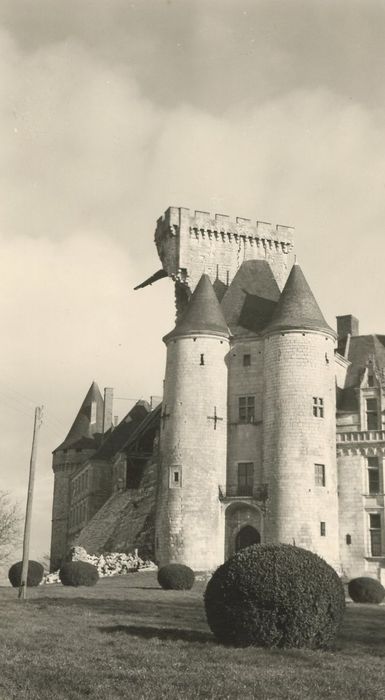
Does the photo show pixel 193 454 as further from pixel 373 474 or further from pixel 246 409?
pixel 373 474

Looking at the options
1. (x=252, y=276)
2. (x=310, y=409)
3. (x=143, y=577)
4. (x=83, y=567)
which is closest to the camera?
(x=83, y=567)

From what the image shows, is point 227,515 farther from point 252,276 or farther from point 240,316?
point 252,276

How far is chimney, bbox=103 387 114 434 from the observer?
3019 inches

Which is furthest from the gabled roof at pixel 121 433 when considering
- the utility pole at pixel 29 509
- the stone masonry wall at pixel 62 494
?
the utility pole at pixel 29 509

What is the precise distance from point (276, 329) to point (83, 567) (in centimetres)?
1788

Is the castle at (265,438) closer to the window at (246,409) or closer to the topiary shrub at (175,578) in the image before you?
the window at (246,409)

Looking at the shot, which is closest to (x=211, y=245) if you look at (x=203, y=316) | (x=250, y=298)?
(x=250, y=298)

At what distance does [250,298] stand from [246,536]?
14495 mm

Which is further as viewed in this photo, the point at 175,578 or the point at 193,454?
the point at 193,454

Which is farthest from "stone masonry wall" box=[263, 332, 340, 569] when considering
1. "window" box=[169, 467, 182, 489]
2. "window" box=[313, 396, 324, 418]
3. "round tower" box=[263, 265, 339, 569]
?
"window" box=[169, 467, 182, 489]

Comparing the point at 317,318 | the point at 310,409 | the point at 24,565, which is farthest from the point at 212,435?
the point at 24,565

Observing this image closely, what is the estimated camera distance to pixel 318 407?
47156 mm

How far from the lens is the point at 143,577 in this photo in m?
43.5

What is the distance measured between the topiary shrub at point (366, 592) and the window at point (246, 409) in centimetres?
1658
